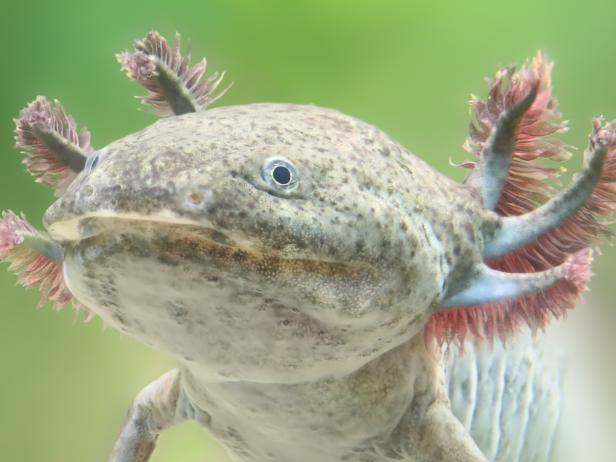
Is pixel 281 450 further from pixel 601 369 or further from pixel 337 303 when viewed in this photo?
pixel 601 369

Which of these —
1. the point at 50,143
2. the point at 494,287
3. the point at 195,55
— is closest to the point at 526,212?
the point at 494,287

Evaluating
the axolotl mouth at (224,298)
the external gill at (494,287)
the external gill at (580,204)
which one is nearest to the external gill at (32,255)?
the axolotl mouth at (224,298)

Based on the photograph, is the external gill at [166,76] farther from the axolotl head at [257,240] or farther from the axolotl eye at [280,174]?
the axolotl eye at [280,174]

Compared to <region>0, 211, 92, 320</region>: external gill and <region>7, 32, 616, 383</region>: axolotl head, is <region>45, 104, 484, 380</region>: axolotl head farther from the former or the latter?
<region>0, 211, 92, 320</region>: external gill

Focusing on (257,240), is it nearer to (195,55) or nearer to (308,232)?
(308,232)

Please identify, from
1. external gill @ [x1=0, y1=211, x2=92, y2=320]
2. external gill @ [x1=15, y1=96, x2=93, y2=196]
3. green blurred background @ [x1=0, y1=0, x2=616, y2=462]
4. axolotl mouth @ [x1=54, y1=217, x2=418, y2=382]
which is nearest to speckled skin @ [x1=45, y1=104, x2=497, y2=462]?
axolotl mouth @ [x1=54, y1=217, x2=418, y2=382]

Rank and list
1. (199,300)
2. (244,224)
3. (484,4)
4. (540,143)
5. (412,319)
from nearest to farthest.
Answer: (244,224), (199,300), (412,319), (540,143), (484,4)

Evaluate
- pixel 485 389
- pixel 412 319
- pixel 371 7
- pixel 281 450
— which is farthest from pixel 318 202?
pixel 371 7
